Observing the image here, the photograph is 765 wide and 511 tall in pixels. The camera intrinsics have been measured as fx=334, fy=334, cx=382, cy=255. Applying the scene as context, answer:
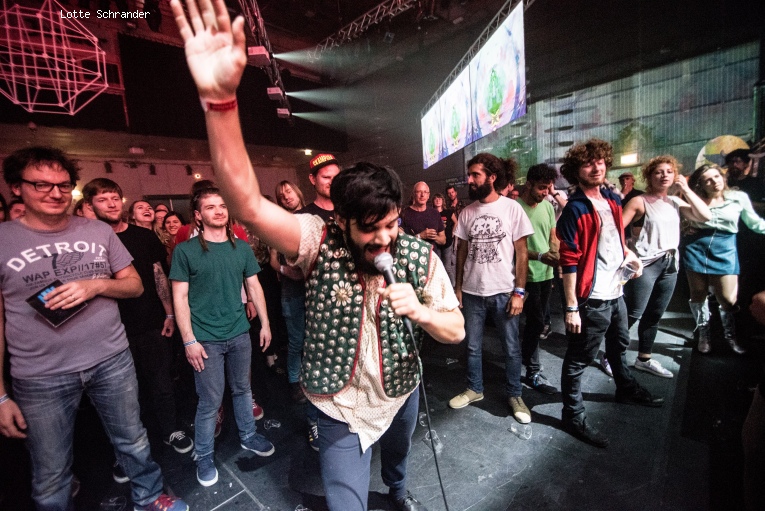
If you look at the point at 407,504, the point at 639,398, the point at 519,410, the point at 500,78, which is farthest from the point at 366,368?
the point at 500,78

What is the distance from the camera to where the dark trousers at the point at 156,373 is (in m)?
2.53

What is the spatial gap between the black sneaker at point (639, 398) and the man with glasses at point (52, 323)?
3661mm

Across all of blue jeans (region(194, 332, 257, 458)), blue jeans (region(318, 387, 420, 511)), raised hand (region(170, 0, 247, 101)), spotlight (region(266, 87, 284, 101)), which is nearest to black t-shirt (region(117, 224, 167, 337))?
blue jeans (region(194, 332, 257, 458))

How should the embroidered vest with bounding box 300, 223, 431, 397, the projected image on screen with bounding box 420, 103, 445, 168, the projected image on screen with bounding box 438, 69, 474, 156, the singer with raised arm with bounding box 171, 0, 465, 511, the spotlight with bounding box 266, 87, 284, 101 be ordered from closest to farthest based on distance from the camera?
the singer with raised arm with bounding box 171, 0, 465, 511
the embroidered vest with bounding box 300, 223, 431, 397
the projected image on screen with bounding box 438, 69, 474, 156
the spotlight with bounding box 266, 87, 284, 101
the projected image on screen with bounding box 420, 103, 445, 168

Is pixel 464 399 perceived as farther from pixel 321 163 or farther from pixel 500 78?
pixel 500 78

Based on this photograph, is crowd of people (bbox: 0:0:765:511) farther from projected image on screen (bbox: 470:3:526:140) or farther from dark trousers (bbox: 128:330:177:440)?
projected image on screen (bbox: 470:3:526:140)

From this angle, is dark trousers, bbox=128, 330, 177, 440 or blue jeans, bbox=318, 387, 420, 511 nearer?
blue jeans, bbox=318, 387, 420, 511

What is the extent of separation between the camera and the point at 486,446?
247 cm

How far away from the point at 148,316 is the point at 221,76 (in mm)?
2335

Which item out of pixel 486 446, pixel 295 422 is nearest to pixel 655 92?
pixel 486 446

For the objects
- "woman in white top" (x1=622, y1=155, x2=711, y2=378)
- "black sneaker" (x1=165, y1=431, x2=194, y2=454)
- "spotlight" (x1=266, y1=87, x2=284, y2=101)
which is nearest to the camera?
"black sneaker" (x1=165, y1=431, x2=194, y2=454)

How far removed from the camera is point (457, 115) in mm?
7199

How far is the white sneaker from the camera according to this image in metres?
3.21

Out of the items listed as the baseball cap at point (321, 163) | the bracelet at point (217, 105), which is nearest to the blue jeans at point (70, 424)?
the bracelet at point (217, 105)
